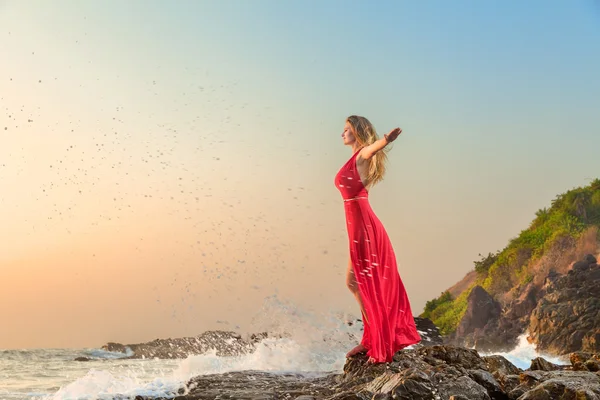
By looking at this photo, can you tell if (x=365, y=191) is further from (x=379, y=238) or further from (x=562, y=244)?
(x=562, y=244)

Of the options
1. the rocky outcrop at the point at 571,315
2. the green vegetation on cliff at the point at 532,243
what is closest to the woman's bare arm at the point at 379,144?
the rocky outcrop at the point at 571,315

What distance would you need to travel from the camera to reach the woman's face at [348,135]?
21.7 feet

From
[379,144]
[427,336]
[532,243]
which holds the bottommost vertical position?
[427,336]

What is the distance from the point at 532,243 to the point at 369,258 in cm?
2682

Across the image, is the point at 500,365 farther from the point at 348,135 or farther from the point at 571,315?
the point at 571,315

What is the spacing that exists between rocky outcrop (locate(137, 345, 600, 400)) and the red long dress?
0.26m

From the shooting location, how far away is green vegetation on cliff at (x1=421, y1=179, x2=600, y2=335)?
29.4m

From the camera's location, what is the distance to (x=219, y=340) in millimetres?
9469

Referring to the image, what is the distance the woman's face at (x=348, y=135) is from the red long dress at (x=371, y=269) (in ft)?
0.57

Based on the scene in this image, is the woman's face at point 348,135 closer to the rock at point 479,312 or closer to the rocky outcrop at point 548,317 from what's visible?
the rocky outcrop at point 548,317

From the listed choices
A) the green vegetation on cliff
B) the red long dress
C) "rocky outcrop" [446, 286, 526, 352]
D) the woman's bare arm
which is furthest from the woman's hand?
the green vegetation on cliff

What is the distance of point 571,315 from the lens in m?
19.7

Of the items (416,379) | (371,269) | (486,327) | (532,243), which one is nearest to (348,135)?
(371,269)

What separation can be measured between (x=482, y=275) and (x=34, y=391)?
90.4ft
